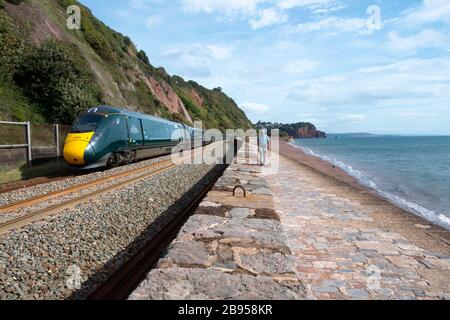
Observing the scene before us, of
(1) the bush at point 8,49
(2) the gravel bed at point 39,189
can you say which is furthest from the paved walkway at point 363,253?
(1) the bush at point 8,49

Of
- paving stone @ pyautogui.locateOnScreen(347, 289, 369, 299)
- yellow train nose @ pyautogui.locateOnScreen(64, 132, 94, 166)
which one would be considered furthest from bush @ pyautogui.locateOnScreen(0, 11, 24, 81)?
paving stone @ pyautogui.locateOnScreen(347, 289, 369, 299)

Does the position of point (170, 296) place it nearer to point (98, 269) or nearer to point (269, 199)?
point (98, 269)

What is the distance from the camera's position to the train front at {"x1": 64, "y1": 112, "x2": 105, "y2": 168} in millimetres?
13008

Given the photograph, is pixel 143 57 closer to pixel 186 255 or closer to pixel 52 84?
pixel 52 84

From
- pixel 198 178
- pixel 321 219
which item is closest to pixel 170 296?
pixel 321 219

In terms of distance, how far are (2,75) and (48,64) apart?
8.08ft

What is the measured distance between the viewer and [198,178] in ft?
45.3

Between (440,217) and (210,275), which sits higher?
(210,275)

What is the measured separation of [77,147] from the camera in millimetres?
13016

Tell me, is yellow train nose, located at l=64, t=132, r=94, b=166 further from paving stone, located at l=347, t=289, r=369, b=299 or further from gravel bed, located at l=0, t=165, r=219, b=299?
paving stone, located at l=347, t=289, r=369, b=299

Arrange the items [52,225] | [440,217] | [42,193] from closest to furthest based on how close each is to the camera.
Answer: [52,225] < [42,193] < [440,217]

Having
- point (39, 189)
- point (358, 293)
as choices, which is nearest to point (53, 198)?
point (39, 189)

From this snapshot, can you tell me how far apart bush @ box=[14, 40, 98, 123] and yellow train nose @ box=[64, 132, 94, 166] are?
7.44 m
